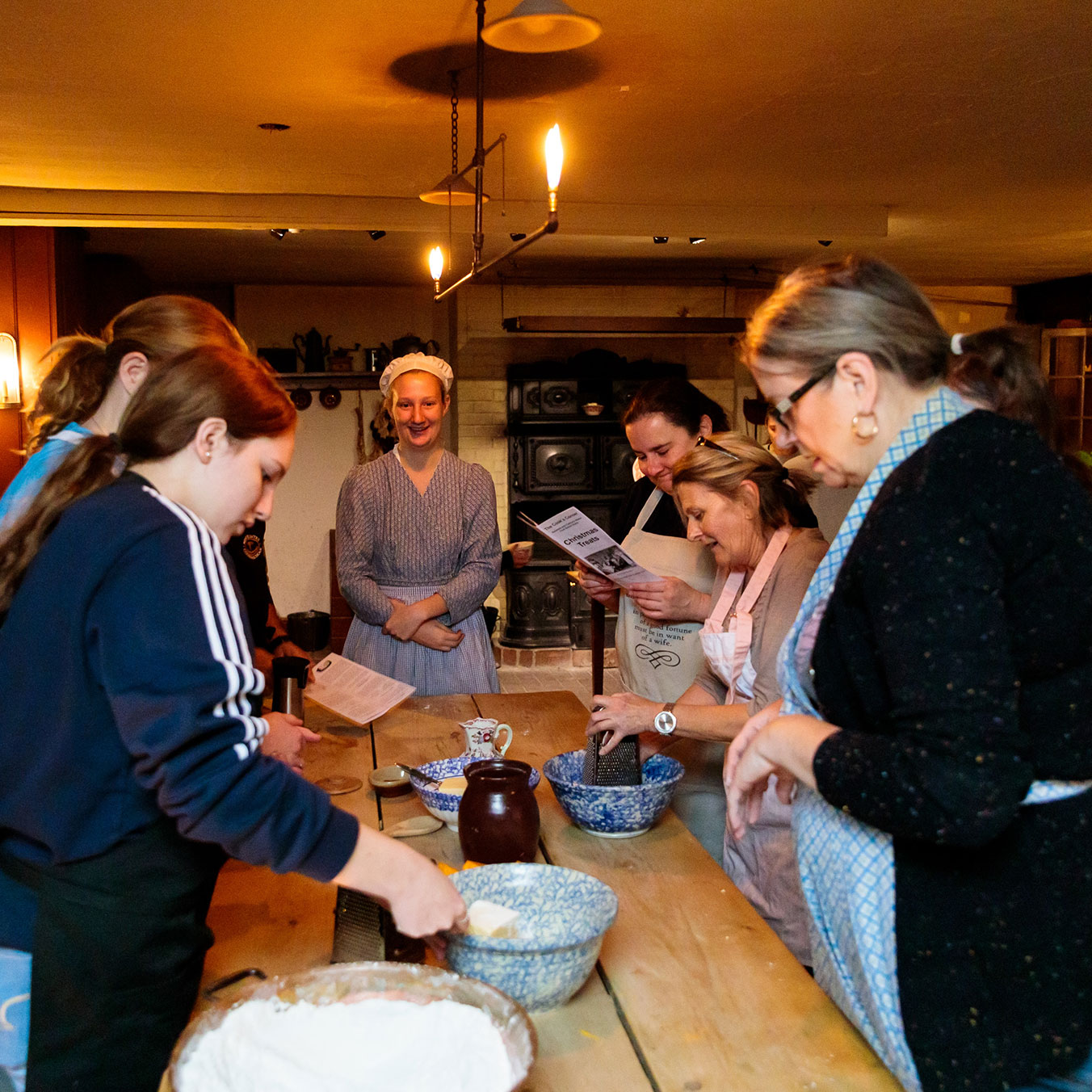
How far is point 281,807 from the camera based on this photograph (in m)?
1.14

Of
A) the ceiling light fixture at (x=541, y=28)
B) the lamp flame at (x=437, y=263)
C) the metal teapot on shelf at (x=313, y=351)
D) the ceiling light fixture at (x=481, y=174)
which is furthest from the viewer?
the metal teapot on shelf at (x=313, y=351)

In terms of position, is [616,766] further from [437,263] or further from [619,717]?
[437,263]

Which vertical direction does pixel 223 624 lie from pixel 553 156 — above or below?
below

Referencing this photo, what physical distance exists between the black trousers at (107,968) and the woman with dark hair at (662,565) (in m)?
1.57

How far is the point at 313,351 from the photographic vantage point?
8242 millimetres

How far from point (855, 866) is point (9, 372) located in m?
5.71

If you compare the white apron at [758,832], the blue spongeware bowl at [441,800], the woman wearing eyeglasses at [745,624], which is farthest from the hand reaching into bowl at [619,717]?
the white apron at [758,832]

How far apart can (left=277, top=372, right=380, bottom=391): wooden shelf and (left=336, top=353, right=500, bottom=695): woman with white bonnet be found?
4798mm

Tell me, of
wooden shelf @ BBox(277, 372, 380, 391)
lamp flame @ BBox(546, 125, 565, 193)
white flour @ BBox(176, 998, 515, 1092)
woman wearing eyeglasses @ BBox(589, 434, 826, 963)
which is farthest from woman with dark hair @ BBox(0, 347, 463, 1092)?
wooden shelf @ BBox(277, 372, 380, 391)

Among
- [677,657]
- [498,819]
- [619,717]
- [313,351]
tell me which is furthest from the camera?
[313,351]

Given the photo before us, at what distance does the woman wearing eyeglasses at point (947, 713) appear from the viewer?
3.51 feet

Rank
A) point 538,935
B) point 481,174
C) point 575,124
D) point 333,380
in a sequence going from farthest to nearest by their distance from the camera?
point 333,380 → point 575,124 → point 481,174 → point 538,935

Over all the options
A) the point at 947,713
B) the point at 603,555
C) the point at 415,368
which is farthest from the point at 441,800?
the point at 415,368

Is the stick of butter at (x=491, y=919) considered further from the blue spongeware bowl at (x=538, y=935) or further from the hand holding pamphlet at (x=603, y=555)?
the hand holding pamphlet at (x=603, y=555)
